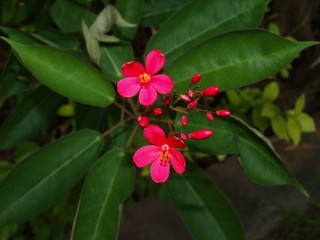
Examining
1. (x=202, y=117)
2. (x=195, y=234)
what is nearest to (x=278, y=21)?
(x=202, y=117)

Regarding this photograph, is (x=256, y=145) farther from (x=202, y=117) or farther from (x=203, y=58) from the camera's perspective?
(x=203, y=58)

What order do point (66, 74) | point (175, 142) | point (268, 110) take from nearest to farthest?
point (175, 142) < point (66, 74) < point (268, 110)

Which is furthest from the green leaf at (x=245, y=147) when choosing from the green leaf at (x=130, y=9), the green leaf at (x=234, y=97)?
the green leaf at (x=234, y=97)

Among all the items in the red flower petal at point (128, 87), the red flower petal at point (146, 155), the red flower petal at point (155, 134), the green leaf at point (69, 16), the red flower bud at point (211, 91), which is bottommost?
the red flower petal at point (146, 155)

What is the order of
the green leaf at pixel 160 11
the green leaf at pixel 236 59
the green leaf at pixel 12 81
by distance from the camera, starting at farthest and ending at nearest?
the green leaf at pixel 160 11
the green leaf at pixel 12 81
the green leaf at pixel 236 59

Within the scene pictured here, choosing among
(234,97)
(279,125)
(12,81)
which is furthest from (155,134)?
(279,125)

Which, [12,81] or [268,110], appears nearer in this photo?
[12,81]

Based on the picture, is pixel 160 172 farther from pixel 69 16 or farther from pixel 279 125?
pixel 279 125

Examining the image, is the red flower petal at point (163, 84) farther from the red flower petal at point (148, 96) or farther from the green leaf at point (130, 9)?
the green leaf at point (130, 9)
